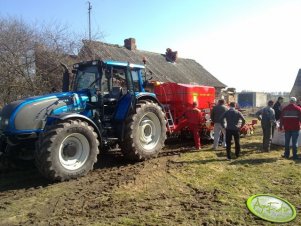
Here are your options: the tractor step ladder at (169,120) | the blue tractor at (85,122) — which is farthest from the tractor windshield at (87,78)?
the tractor step ladder at (169,120)

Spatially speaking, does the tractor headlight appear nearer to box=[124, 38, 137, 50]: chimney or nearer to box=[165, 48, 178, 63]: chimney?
box=[124, 38, 137, 50]: chimney

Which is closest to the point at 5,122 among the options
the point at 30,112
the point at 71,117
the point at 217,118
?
the point at 30,112

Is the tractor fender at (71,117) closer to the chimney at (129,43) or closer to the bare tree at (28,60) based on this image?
the bare tree at (28,60)

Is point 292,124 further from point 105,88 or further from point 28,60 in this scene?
point 28,60

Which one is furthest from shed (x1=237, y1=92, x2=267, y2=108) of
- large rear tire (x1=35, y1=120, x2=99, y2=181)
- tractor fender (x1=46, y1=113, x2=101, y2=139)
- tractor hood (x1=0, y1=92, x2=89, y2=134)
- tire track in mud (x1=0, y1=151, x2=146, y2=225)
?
large rear tire (x1=35, y1=120, x2=99, y2=181)

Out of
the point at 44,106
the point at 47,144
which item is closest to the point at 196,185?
the point at 47,144

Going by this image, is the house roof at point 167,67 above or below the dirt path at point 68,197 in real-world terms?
above

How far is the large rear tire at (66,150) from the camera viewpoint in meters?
6.73

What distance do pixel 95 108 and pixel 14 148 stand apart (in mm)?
1989

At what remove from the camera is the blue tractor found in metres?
7.00

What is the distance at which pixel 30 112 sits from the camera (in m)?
7.34

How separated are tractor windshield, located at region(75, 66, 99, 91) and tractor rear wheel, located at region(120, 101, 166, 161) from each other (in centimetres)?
122

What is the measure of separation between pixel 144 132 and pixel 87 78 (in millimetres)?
1991

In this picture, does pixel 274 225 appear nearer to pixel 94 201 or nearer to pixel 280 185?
pixel 280 185
